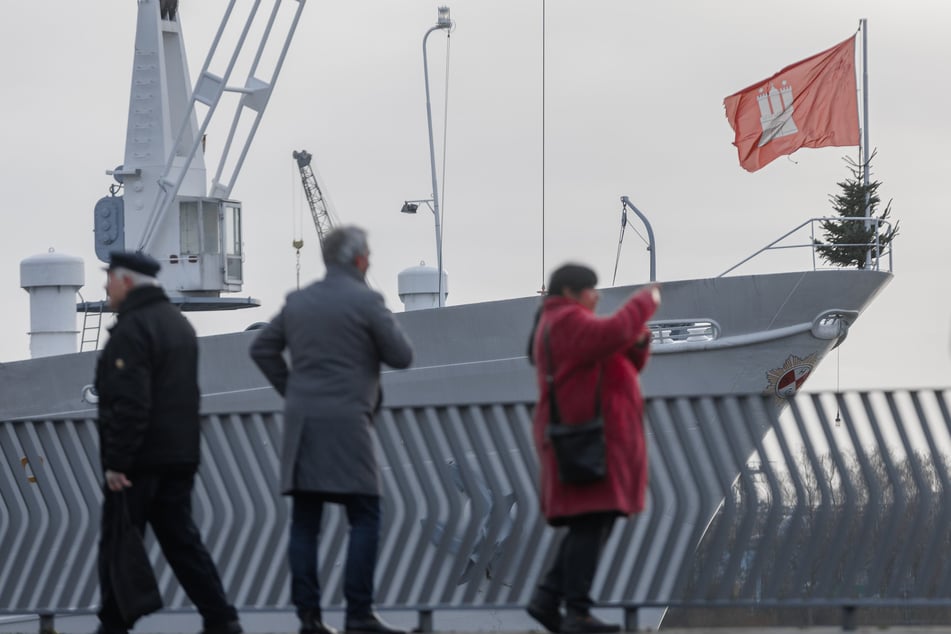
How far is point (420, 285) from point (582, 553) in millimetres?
22085

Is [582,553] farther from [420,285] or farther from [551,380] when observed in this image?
[420,285]

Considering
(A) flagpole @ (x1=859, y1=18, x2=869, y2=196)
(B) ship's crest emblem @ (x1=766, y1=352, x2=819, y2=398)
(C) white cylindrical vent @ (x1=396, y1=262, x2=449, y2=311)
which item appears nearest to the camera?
(B) ship's crest emblem @ (x1=766, y1=352, x2=819, y2=398)

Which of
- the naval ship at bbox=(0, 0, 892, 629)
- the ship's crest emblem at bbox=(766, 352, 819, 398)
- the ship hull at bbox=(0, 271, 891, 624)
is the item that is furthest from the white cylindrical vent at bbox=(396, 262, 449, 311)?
the ship hull at bbox=(0, 271, 891, 624)

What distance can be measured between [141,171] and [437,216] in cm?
679

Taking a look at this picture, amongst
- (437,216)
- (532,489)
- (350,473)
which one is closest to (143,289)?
(350,473)

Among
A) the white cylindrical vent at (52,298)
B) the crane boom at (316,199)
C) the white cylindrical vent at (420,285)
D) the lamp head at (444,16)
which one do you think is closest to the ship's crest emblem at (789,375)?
the white cylindrical vent at (420,285)

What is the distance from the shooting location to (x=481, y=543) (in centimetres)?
905

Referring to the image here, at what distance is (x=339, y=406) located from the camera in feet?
24.6

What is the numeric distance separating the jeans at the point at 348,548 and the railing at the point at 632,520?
1131 mm

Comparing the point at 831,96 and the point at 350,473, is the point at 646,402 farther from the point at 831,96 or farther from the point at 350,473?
the point at 831,96

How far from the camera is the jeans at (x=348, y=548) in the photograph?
7.63 m

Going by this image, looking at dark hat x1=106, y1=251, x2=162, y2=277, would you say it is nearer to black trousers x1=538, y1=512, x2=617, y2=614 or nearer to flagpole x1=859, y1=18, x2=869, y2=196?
black trousers x1=538, y1=512, x2=617, y2=614

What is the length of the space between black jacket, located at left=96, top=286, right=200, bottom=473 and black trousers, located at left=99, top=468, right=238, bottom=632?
0.39 ft

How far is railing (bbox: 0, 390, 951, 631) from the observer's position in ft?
28.1
